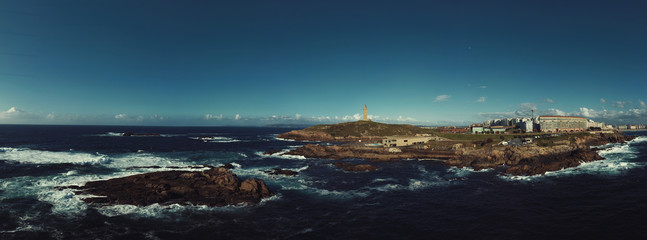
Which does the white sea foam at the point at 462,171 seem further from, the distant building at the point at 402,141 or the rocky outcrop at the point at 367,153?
the distant building at the point at 402,141

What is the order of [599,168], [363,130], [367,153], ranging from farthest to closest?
1. [363,130]
2. [367,153]
3. [599,168]

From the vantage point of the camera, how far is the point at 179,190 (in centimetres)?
4056

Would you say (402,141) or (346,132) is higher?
(346,132)

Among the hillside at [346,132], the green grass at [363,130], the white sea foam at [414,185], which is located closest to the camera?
the white sea foam at [414,185]

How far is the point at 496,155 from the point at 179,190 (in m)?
67.3

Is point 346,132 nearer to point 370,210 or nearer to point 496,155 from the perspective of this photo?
point 496,155

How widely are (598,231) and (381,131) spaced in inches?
6289

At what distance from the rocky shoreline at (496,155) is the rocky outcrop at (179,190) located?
Result: 4220 cm

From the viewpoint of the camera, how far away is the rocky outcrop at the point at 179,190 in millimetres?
37875

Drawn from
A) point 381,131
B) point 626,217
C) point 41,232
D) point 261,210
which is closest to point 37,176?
point 41,232

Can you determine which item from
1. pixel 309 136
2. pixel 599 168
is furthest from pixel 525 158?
pixel 309 136

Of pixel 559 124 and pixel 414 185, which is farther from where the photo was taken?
pixel 559 124

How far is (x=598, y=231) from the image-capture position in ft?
93.9

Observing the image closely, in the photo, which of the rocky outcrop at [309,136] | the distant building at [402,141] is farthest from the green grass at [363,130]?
the distant building at [402,141]
